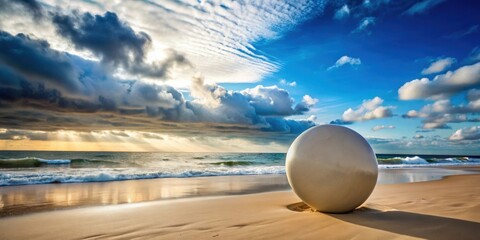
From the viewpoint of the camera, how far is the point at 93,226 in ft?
20.3

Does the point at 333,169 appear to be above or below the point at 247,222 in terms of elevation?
above

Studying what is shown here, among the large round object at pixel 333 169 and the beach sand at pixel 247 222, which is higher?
the large round object at pixel 333 169

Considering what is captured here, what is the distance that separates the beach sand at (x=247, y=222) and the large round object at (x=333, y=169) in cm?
39

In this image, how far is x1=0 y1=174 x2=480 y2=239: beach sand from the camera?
17.6 feet

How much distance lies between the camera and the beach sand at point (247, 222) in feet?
17.6

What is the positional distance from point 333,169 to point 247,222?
2143mm

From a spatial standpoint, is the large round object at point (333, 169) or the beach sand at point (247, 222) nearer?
the beach sand at point (247, 222)

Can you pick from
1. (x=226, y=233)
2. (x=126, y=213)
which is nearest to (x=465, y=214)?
(x=226, y=233)

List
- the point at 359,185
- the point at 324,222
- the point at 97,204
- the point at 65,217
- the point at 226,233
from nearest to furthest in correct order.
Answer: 1. the point at 226,233
2. the point at 324,222
3. the point at 359,185
4. the point at 65,217
5. the point at 97,204

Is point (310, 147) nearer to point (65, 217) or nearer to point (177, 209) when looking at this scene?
point (177, 209)

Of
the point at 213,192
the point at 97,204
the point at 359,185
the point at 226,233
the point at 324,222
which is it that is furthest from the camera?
the point at 213,192

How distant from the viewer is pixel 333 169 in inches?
249

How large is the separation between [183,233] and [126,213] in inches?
101

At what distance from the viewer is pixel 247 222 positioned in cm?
631
